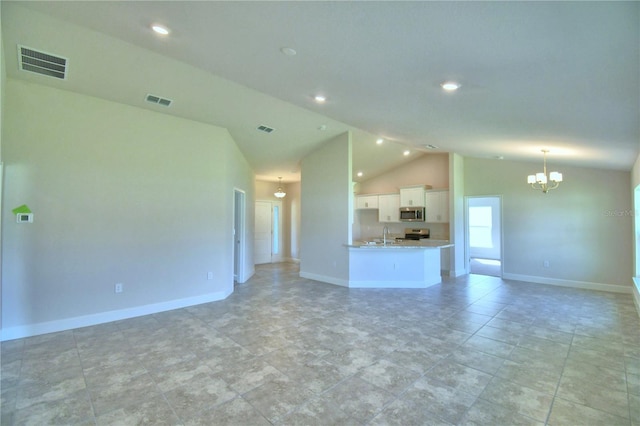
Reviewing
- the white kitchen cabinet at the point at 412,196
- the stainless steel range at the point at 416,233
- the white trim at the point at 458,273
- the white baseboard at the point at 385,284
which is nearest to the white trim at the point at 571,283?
the white trim at the point at 458,273

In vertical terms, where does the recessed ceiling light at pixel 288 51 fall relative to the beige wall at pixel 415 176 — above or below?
above

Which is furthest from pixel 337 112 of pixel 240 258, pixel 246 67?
pixel 240 258

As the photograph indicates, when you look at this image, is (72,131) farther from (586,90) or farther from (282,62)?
(586,90)

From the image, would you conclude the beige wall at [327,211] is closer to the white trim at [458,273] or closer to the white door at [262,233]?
the white door at [262,233]

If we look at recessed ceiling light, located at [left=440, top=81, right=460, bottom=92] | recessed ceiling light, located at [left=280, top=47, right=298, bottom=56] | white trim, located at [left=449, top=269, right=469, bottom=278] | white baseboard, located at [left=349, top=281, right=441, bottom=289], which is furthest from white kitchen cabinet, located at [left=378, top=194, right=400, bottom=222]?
recessed ceiling light, located at [left=280, top=47, right=298, bottom=56]

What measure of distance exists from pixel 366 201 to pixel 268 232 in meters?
3.29

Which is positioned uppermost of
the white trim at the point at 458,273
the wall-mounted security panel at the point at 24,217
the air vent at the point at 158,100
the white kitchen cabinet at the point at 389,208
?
the air vent at the point at 158,100

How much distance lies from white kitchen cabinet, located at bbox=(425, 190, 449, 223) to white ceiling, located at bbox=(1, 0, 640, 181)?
289cm

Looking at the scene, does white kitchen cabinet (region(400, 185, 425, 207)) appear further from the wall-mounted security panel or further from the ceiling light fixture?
the wall-mounted security panel

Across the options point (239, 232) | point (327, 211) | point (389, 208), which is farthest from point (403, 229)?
point (239, 232)

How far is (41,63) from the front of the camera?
3191 millimetres

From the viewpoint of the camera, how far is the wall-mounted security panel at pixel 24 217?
353cm

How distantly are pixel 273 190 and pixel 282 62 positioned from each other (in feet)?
23.6

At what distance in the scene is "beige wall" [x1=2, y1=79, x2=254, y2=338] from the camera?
355 cm
